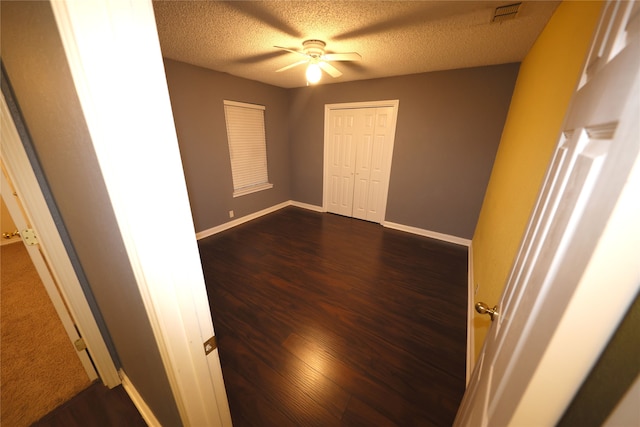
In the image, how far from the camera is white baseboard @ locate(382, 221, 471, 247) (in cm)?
330

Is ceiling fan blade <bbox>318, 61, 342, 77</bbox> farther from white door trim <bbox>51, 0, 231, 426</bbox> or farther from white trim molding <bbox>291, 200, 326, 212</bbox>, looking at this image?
white trim molding <bbox>291, 200, 326, 212</bbox>

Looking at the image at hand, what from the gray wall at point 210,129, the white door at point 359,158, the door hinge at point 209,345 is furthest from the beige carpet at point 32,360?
the white door at point 359,158

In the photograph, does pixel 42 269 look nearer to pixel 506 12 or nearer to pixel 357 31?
pixel 357 31

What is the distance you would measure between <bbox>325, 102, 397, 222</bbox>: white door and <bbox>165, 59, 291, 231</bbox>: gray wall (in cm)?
117

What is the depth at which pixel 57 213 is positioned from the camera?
108 cm

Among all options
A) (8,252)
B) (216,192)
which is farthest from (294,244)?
(8,252)

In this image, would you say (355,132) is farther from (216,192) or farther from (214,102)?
(216,192)

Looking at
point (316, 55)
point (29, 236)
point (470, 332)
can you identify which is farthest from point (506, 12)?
point (29, 236)

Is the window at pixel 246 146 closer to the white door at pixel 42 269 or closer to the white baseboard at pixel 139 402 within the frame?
the white door at pixel 42 269

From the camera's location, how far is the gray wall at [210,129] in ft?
9.25

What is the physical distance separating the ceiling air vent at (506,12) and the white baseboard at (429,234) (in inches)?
102

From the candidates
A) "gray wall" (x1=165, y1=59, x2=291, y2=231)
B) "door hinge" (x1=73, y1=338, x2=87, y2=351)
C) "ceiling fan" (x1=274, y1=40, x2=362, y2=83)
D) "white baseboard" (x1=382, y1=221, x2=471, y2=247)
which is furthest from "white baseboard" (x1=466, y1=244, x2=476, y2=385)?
"gray wall" (x1=165, y1=59, x2=291, y2=231)

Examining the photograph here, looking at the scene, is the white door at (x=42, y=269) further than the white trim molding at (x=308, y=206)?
No

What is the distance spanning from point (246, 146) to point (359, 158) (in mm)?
2013
